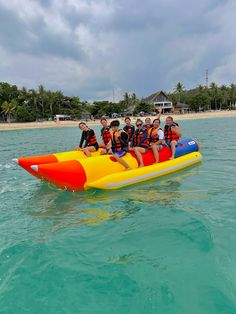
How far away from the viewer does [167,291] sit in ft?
6.91

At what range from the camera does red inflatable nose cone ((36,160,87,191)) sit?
4188 millimetres

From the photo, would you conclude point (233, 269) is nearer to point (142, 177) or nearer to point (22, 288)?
point (22, 288)

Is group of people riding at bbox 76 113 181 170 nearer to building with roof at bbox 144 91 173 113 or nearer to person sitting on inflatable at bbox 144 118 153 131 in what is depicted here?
person sitting on inflatable at bbox 144 118 153 131

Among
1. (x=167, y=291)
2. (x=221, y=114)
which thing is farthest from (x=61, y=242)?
(x=221, y=114)

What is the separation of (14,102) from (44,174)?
36.9 metres

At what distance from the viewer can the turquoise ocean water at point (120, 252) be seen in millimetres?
2047

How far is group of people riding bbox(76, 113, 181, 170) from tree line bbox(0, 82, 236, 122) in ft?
114

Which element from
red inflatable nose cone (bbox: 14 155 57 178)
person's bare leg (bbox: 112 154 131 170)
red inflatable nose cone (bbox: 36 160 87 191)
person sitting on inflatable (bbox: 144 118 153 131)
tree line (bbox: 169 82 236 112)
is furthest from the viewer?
tree line (bbox: 169 82 236 112)

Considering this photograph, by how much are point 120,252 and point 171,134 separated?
3808mm

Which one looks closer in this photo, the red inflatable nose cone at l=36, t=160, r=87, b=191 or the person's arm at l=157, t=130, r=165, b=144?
the red inflatable nose cone at l=36, t=160, r=87, b=191

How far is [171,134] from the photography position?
598 cm

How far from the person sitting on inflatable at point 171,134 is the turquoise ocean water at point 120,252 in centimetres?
162

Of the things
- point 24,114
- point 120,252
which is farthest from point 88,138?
point 24,114

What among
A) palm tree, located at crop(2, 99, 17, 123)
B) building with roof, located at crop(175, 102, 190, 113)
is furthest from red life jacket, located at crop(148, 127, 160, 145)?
building with roof, located at crop(175, 102, 190, 113)
